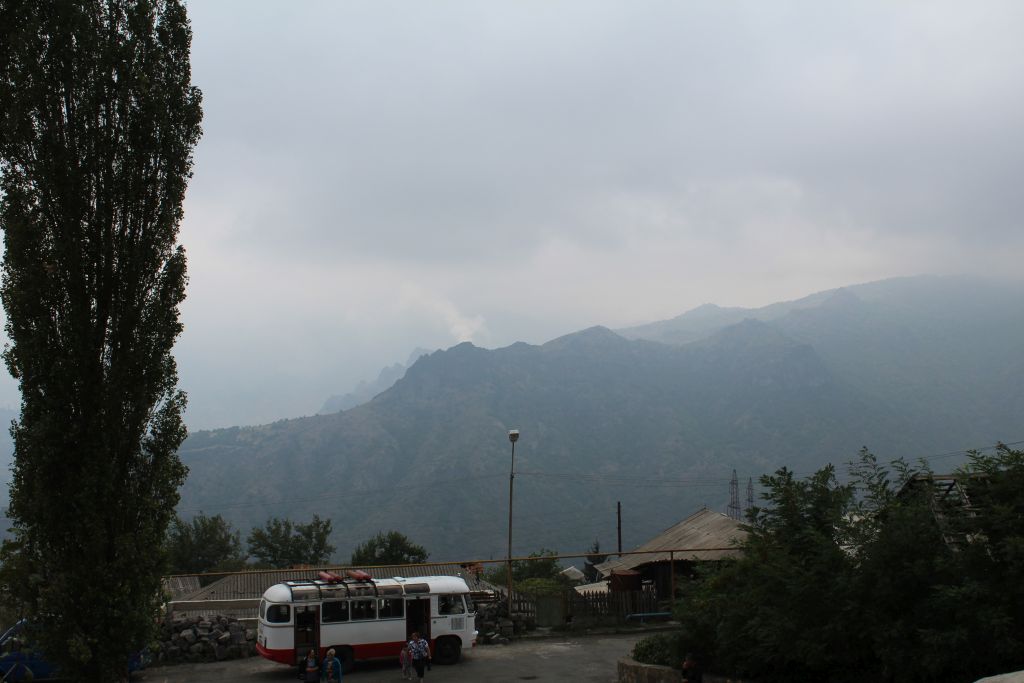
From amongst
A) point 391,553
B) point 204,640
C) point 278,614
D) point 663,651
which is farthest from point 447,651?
point 391,553

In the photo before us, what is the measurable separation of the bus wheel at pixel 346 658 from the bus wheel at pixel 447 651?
2.65 m

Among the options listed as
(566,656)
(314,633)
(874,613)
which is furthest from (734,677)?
(314,633)

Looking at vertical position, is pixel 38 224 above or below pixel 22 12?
below

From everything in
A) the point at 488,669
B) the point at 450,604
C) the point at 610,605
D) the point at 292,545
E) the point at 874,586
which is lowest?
the point at 292,545

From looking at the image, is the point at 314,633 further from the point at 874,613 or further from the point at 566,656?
the point at 874,613

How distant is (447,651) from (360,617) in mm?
3083

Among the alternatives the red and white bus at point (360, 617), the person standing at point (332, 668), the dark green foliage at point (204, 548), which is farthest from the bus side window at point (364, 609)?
the dark green foliage at point (204, 548)

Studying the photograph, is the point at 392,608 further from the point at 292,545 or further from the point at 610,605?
the point at 292,545

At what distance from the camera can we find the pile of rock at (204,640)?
26312 mm

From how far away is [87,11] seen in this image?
709 inches

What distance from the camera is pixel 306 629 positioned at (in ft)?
77.0

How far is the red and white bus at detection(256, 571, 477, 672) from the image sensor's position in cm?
2322

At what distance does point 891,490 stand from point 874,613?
2.90 metres

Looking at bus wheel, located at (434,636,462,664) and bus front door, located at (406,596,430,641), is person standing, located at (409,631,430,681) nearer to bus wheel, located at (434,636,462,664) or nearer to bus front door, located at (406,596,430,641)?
bus front door, located at (406,596,430,641)
